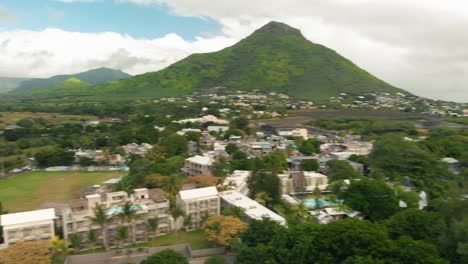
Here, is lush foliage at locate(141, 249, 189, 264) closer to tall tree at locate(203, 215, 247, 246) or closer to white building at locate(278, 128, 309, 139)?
tall tree at locate(203, 215, 247, 246)

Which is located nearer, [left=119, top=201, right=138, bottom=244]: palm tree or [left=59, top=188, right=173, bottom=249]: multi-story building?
[left=119, top=201, right=138, bottom=244]: palm tree

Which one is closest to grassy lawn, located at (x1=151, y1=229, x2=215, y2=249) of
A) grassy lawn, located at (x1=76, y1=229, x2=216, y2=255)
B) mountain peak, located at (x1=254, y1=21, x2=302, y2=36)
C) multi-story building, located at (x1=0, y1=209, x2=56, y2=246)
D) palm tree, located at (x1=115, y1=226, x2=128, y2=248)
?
grassy lawn, located at (x1=76, y1=229, x2=216, y2=255)

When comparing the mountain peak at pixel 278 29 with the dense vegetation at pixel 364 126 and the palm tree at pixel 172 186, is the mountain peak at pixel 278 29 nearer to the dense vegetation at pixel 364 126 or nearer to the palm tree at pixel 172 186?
the dense vegetation at pixel 364 126

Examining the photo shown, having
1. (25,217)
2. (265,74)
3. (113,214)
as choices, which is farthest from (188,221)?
(265,74)

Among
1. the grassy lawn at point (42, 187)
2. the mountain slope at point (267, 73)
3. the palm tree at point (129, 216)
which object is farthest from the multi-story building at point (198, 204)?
the mountain slope at point (267, 73)

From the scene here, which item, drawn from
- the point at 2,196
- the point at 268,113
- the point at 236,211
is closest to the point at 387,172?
the point at 236,211

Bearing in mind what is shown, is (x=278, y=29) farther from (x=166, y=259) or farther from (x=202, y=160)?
(x=166, y=259)
